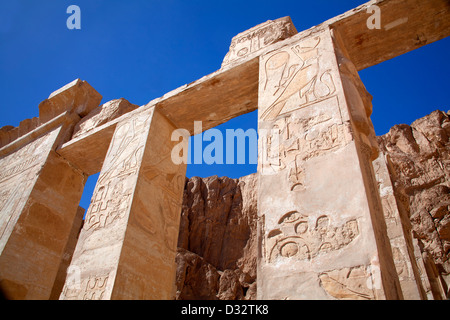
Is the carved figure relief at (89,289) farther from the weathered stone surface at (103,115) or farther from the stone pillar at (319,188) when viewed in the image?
the weathered stone surface at (103,115)

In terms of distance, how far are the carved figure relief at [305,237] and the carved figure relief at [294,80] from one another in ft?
3.73

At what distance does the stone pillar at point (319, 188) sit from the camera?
2131mm

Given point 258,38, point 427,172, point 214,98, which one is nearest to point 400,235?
point 214,98

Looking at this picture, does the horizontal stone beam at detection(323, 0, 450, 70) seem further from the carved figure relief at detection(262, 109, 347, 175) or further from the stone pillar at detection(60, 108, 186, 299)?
the stone pillar at detection(60, 108, 186, 299)

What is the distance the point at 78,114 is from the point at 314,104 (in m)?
4.55

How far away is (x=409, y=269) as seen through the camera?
393 centimetres

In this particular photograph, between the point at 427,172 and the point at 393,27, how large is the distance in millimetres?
12693

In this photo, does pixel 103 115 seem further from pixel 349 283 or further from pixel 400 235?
pixel 349 283

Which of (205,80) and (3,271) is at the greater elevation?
(205,80)

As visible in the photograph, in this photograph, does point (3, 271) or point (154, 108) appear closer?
point (3, 271)

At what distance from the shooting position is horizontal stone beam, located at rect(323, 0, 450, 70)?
143 inches

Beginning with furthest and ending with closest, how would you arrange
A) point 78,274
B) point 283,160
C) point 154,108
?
point 154,108
point 78,274
point 283,160
